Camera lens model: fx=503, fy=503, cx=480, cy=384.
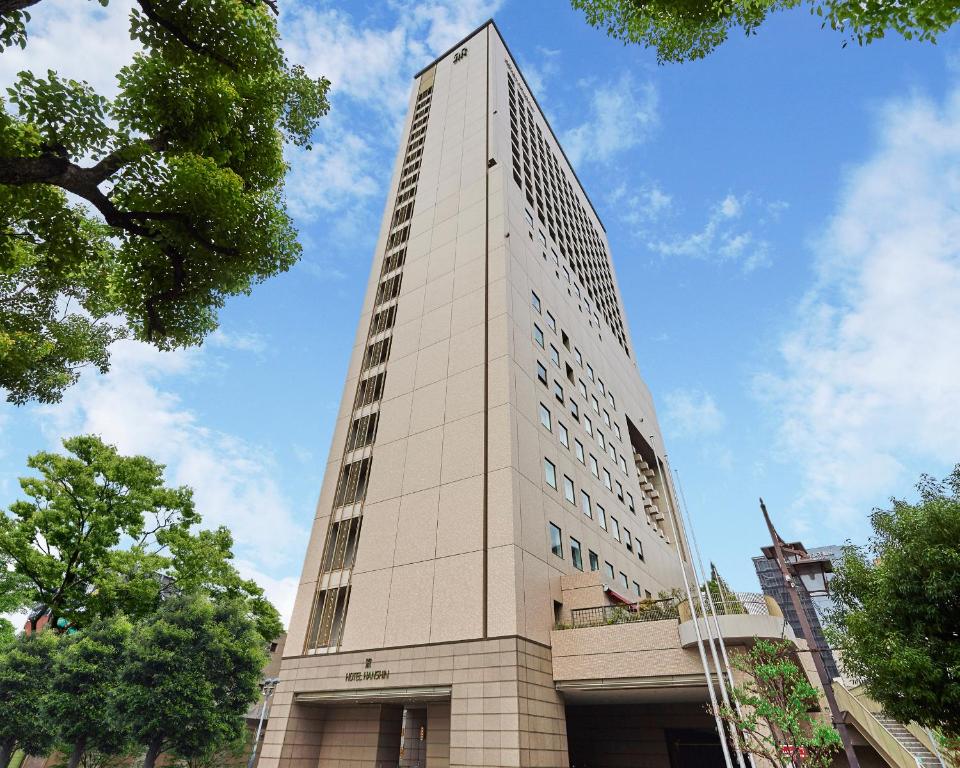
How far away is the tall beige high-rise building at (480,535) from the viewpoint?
1852 centimetres

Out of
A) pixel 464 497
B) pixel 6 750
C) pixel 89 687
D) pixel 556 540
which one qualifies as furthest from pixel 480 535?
pixel 6 750

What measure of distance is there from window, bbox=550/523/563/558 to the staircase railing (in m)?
12.4

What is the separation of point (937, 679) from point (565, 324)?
25.7m

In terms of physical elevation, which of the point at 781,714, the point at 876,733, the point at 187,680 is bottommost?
the point at 781,714

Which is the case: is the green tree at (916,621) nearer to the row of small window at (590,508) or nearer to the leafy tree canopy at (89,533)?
the row of small window at (590,508)

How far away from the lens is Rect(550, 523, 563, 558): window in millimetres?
23044

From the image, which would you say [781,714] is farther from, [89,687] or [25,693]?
[25,693]

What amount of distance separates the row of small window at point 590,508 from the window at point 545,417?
216 cm

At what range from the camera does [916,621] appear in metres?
16.6

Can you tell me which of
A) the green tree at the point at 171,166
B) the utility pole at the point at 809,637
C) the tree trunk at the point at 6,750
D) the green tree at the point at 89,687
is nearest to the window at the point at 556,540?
the utility pole at the point at 809,637

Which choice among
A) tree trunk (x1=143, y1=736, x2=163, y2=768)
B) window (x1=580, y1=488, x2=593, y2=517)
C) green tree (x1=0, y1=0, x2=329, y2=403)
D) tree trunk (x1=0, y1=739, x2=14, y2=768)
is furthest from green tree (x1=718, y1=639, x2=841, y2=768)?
tree trunk (x1=0, y1=739, x2=14, y2=768)

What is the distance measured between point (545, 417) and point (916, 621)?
1632 centimetres

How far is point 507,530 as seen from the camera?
2006 centimetres

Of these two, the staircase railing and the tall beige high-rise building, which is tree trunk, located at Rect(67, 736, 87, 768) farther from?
the staircase railing
